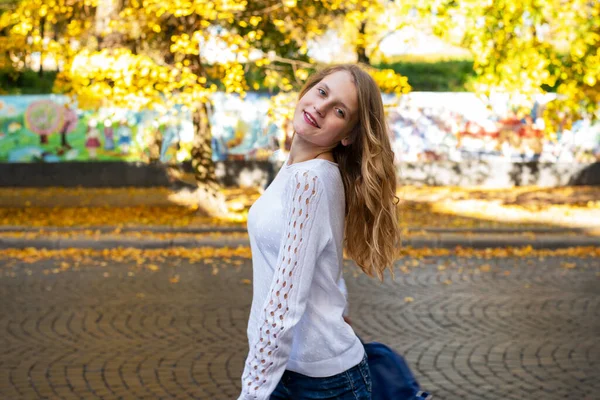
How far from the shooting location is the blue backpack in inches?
105

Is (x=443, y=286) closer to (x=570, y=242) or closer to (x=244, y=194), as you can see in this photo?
(x=570, y=242)

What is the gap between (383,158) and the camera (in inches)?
105

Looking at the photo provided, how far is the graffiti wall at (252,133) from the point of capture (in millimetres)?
21516

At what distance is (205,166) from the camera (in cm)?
1598

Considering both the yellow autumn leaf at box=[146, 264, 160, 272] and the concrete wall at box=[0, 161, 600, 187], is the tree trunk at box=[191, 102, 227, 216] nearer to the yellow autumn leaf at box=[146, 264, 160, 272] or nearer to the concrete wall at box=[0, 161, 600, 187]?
the concrete wall at box=[0, 161, 600, 187]

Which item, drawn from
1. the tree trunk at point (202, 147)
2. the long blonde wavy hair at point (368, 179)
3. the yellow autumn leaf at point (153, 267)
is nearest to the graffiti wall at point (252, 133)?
the tree trunk at point (202, 147)

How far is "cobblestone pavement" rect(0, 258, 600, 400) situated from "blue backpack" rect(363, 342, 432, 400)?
333cm

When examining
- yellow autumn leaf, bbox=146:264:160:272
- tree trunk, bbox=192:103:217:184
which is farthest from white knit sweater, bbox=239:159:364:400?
tree trunk, bbox=192:103:217:184

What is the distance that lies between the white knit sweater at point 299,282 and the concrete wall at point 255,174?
17.5 m

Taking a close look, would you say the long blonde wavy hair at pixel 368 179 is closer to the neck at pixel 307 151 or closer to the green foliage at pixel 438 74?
the neck at pixel 307 151

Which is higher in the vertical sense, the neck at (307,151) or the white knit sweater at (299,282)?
the neck at (307,151)

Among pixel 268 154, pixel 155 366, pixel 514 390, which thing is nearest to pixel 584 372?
pixel 514 390

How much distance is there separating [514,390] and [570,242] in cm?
733

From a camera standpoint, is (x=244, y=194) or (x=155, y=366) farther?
(x=244, y=194)
